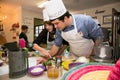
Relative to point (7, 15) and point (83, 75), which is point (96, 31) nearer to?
point (83, 75)

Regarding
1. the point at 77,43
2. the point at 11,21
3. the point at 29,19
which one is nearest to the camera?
the point at 77,43

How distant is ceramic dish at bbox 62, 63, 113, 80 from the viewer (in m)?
0.53

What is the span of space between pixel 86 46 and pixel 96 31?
19cm

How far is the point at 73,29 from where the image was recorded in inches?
53.4

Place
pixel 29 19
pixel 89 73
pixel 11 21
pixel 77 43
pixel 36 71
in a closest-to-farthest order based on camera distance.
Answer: pixel 89 73
pixel 36 71
pixel 77 43
pixel 29 19
pixel 11 21

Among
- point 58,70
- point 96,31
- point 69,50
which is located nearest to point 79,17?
point 96,31

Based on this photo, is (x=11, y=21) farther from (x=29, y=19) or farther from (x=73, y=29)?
(x=73, y=29)

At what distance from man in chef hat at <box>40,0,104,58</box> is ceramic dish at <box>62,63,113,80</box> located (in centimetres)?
72

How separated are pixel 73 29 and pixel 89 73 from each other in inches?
32.6

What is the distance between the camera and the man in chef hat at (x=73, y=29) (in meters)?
1.27

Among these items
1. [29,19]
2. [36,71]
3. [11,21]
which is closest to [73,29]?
[36,71]

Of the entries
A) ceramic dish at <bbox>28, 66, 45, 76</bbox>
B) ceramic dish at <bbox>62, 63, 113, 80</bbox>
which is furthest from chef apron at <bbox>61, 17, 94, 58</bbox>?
ceramic dish at <bbox>62, 63, 113, 80</bbox>

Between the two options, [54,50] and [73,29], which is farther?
[54,50]

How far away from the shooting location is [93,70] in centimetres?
59
